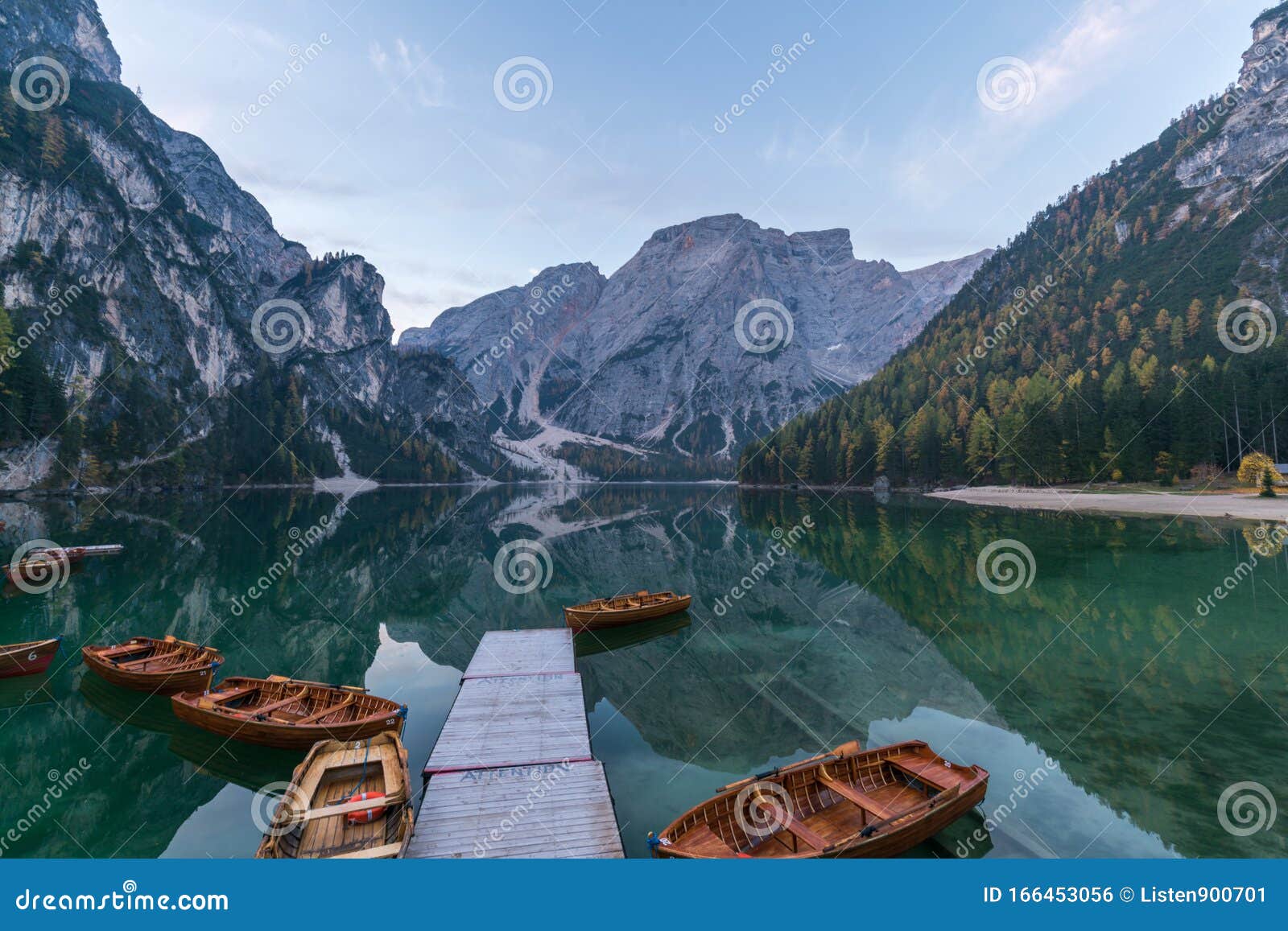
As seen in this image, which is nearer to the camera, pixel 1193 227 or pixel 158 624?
pixel 158 624

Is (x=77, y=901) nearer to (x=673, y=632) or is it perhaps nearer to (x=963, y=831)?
(x=963, y=831)

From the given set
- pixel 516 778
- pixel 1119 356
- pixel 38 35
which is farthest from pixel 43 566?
pixel 38 35

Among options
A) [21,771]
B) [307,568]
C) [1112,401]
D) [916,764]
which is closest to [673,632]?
[916,764]

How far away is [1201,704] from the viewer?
19703 millimetres

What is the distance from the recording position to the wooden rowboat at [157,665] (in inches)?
861

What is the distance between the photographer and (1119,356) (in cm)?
13475

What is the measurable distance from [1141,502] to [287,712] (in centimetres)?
9736

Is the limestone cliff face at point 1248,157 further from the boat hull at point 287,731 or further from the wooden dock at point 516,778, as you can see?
the boat hull at point 287,731

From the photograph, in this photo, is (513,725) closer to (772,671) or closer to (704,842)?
(704,842)

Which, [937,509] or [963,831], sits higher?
[937,509]

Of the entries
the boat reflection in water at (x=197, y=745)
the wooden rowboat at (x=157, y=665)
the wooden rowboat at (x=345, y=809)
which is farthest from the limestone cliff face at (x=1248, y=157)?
the wooden rowboat at (x=157, y=665)

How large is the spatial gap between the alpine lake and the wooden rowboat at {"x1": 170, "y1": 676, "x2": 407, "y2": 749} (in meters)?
0.75

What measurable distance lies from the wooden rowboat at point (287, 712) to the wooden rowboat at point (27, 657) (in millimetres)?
9220

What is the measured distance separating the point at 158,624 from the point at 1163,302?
20088 cm
